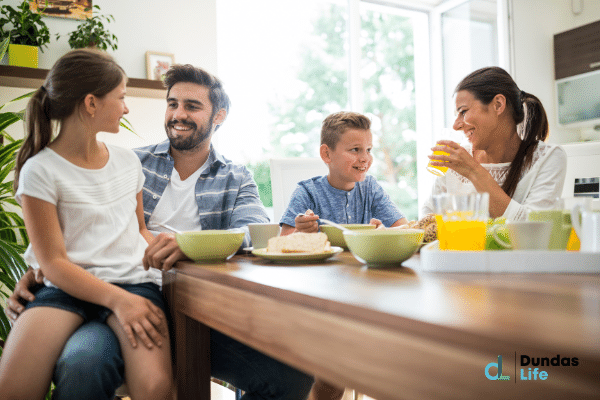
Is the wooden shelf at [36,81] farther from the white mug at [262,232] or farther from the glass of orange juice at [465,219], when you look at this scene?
the glass of orange juice at [465,219]

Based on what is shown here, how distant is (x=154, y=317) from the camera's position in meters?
1.09

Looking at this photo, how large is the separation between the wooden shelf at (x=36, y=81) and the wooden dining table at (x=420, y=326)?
2.22 m

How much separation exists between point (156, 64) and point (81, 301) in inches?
90.6

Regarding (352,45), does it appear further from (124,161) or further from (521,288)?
(521,288)

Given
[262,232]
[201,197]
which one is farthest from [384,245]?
[201,197]

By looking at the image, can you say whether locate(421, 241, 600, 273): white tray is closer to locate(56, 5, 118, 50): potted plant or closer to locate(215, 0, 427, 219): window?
locate(56, 5, 118, 50): potted plant

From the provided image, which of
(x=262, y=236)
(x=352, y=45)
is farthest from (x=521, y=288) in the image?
(x=352, y=45)

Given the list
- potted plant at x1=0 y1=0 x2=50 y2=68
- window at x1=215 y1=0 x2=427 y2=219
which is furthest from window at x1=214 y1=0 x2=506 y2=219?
potted plant at x1=0 y1=0 x2=50 y2=68

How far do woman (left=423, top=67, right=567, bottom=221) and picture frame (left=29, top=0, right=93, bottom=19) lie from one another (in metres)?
2.31

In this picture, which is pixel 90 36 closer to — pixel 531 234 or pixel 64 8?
pixel 64 8

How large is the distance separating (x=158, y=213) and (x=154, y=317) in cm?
58

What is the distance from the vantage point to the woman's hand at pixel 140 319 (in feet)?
3.47

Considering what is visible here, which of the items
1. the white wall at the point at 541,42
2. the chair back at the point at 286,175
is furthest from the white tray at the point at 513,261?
the white wall at the point at 541,42

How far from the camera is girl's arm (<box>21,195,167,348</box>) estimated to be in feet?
3.53
